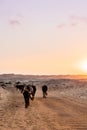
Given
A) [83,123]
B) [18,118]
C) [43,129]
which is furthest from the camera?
[18,118]

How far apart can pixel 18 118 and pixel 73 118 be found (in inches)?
137

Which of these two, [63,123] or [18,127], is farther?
[63,123]

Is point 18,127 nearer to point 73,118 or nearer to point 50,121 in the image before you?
point 50,121

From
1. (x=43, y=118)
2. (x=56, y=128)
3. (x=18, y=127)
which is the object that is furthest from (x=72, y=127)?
(x=43, y=118)

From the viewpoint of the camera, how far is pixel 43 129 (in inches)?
803

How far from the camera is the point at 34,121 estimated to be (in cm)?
2416

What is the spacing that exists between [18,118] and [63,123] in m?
4.06

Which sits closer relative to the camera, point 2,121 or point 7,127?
point 7,127

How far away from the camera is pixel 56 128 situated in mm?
20703

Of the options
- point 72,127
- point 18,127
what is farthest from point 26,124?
point 72,127

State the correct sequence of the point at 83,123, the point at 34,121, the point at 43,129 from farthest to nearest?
the point at 34,121 < the point at 83,123 < the point at 43,129

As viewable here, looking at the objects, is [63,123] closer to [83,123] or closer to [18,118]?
[83,123]

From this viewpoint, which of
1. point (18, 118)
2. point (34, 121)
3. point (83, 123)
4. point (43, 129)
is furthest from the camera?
point (18, 118)

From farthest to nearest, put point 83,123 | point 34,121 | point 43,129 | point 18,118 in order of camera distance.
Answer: point 18,118, point 34,121, point 83,123, point 43,129
